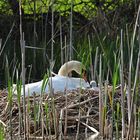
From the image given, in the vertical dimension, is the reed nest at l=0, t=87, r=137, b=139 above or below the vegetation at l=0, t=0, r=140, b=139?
below

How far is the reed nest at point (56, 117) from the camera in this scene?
156 inches

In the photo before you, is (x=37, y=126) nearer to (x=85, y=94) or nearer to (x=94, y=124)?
(x=94, y=124)

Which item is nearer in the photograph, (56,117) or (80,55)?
(56,117)

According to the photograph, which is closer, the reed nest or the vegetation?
the vegetation

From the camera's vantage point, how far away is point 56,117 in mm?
3969

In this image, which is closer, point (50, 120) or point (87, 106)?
point (50, 120)

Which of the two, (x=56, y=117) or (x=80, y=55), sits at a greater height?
(x=80, y=55)

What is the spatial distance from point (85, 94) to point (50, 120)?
880mm

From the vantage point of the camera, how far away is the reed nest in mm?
3953

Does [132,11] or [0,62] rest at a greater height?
[132,11]

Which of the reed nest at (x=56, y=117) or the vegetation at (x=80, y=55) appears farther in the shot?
A: the reed nest at (x=56, y=117)

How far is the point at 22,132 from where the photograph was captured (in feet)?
13.7

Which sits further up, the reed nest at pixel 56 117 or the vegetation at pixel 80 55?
the vegetation at pixel 80 55

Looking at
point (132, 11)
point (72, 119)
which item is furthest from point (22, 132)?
point (132, 11)
